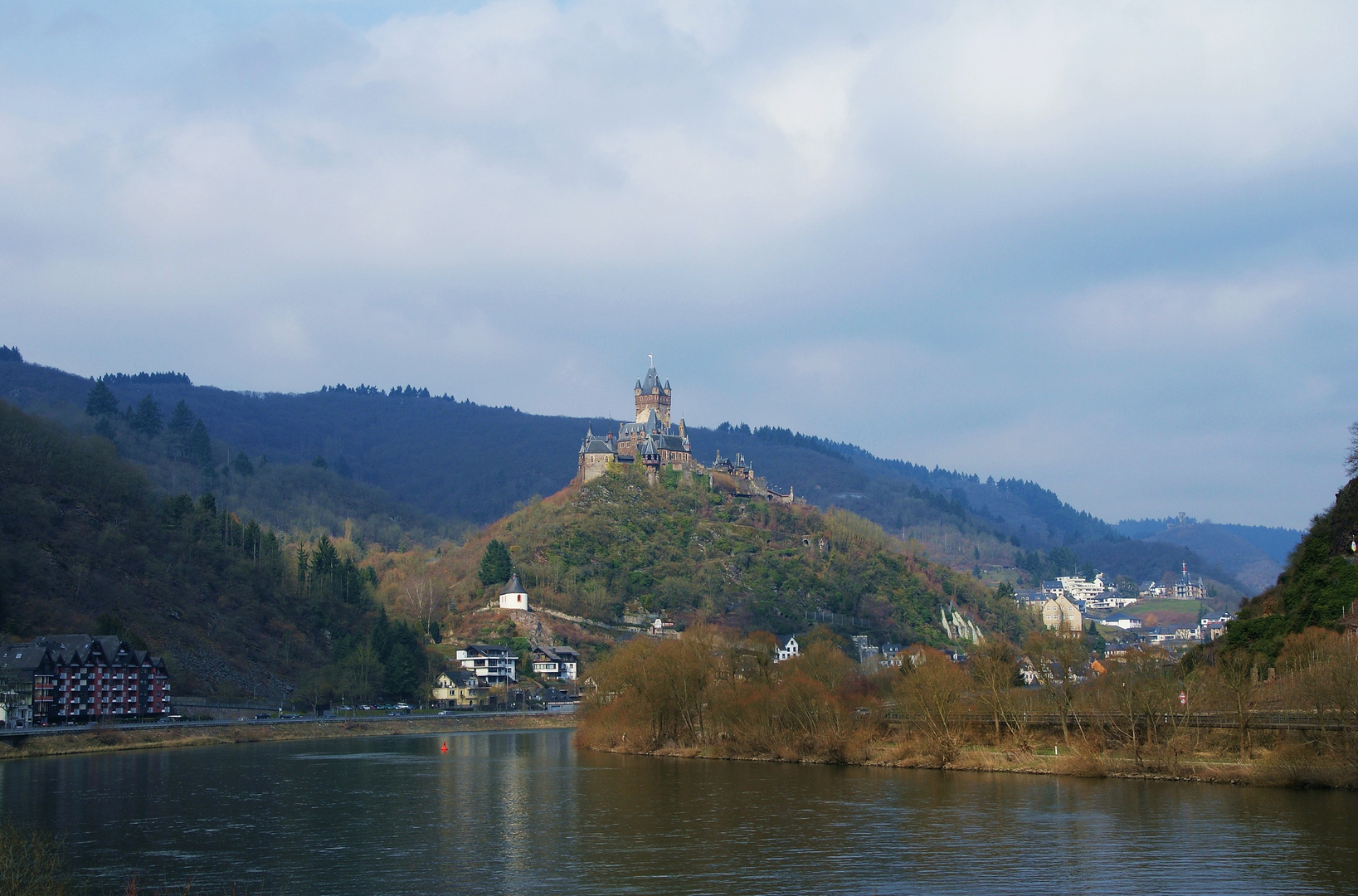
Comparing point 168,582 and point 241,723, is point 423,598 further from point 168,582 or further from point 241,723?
point 241,723

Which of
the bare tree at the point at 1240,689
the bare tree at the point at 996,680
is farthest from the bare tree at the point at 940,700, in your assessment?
the bare tree at the point at 1240,689

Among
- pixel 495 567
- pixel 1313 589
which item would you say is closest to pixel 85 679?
pixel 495 567

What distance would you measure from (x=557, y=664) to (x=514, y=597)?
1897cm

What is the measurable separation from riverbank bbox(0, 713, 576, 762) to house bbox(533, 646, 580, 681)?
1562 centimetres

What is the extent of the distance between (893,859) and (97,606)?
104m

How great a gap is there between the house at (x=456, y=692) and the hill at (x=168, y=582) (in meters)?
3.22

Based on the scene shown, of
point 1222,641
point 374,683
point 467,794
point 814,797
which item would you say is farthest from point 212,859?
point 374,683

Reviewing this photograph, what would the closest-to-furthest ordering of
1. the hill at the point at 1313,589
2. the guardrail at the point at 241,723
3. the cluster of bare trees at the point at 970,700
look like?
the cluster of bare trees at the point at 970,700, the hill at the point at 1313,589, the guardrail at the point at 241,723

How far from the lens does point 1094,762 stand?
2549 inches

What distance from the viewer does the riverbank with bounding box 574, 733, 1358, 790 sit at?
A: 2163 inches

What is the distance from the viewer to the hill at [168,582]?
4776 inches

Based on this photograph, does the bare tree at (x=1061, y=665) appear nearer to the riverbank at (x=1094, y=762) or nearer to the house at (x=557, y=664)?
the riverbank at (x=1094, y=762)

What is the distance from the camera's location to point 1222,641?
8038 cm

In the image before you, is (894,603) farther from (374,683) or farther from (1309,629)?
(1309,629)
